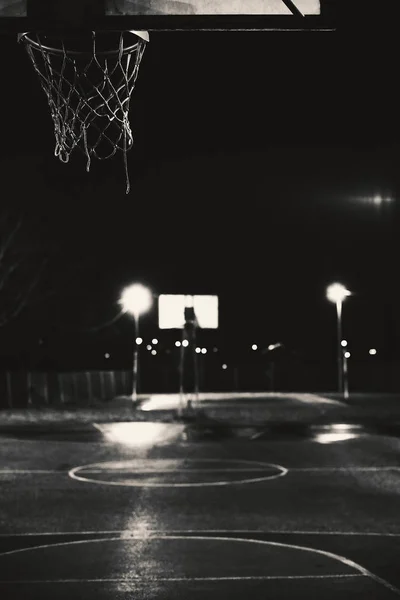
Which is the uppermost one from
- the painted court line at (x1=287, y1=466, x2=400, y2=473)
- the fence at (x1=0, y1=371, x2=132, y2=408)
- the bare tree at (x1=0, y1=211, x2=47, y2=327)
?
the bare tree at (x1=0, y1=211, x2=47, y2=327)

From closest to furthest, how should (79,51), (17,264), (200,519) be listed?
1. (79,51)
2. (200,519)
3. (17,264)

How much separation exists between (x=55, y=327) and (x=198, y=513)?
194 ft

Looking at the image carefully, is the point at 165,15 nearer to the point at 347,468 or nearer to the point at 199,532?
the point at 199,532

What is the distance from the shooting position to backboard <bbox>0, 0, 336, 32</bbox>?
311 inches

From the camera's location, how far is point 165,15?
802 centimetres

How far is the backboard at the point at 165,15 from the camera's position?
25.9 feet

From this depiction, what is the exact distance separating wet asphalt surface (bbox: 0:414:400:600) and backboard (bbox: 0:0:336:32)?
414 centimetres

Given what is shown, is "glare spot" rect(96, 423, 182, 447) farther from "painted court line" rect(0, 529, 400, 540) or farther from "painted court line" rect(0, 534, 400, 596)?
"painted court line" rect(0, 534, 400, 596)

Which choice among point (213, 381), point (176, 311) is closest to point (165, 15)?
point (176, 311)

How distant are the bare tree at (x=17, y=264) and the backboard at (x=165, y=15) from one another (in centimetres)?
4423

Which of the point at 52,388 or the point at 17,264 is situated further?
the point at 17,264

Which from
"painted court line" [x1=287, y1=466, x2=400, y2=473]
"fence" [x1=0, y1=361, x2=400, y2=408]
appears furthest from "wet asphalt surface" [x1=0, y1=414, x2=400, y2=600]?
"fence" [x1=0, y1=361, x2=400, y2=408]

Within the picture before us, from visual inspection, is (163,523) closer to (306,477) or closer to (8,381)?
(306,477)

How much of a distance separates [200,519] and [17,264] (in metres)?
42.3
